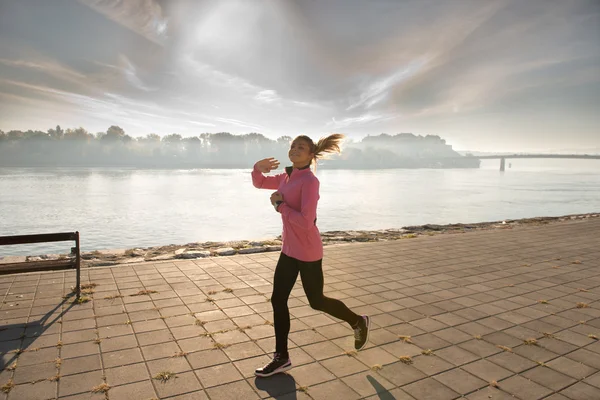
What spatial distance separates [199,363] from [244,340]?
0.61 meters

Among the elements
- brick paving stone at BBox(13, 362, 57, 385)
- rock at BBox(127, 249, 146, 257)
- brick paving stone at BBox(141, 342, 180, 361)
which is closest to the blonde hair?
brick paving stone at BBox(141, 342, 180, 361)

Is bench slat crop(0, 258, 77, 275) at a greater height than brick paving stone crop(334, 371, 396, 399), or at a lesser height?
greater

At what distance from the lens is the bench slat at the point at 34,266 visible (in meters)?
5.07

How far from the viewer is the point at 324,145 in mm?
3527

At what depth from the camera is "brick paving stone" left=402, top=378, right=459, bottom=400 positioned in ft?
10.8

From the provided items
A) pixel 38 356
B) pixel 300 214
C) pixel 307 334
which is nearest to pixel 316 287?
pixel 300 214

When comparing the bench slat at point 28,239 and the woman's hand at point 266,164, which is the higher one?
the woman's hand at point 266,164

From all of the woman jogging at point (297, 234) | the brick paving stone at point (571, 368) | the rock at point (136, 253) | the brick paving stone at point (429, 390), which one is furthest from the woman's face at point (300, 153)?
the rock at point (136, 253)

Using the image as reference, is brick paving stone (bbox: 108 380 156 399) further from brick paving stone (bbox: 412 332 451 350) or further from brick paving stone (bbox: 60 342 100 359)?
brick paving stone (bbox: 412 332 451 350)

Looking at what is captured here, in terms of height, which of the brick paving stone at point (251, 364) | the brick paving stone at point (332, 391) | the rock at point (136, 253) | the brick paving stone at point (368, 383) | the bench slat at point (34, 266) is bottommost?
the rock at point (136, 253)

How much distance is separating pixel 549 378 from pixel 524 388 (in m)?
0.37

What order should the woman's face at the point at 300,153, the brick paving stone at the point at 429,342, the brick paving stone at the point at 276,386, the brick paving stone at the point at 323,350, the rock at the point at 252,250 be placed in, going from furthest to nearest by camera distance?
the rock at the point at 252,250 < the brick paving stone at the point at 429,342 < the brick paving stone at the point at 323,350 < the woman's face at the point at 300,153 < the brick paving stone at the point at 276,386

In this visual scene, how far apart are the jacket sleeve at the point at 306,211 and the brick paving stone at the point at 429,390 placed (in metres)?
1.64

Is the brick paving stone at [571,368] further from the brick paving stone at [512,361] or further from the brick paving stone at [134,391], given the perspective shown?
the brick paving stone at [134,391]
